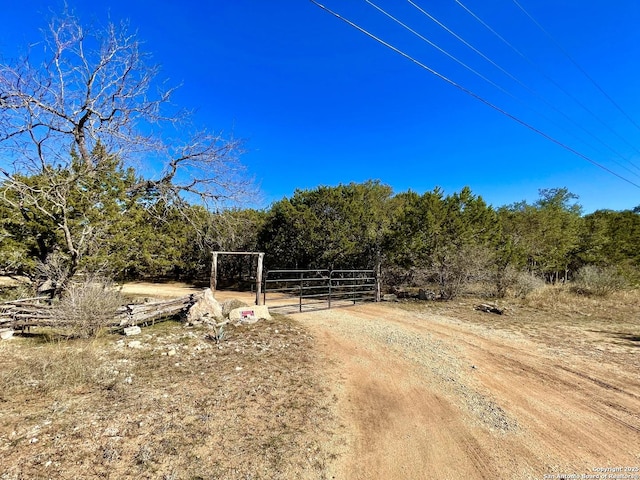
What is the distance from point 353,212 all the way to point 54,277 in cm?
1250

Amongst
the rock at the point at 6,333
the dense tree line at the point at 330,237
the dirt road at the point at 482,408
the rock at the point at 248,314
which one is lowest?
the dirt road at the point at 482,408

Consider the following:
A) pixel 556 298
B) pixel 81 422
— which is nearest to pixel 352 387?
pixel 81 422

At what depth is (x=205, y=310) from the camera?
24.6ft

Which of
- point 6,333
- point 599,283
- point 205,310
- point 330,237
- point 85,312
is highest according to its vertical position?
point 330,237

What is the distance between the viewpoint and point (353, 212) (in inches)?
642

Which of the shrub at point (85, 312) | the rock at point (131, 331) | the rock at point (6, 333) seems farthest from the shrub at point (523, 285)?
the rock at point (6, 333)

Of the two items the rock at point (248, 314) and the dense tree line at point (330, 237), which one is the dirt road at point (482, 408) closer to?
the rock at point (248, 314)

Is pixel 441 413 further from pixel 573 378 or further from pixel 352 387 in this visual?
pixel 573 378

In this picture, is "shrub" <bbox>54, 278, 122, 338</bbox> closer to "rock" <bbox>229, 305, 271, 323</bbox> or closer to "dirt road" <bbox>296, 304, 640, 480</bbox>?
"rock" <bbox>229, 305, 271, 323</bbox>

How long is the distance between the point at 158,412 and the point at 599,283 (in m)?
17.5

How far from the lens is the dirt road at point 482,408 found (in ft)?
8.94

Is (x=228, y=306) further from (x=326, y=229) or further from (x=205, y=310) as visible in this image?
(x=326, y=229)

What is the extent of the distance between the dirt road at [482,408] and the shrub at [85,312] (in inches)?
174

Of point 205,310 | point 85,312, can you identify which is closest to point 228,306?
point 205,310
